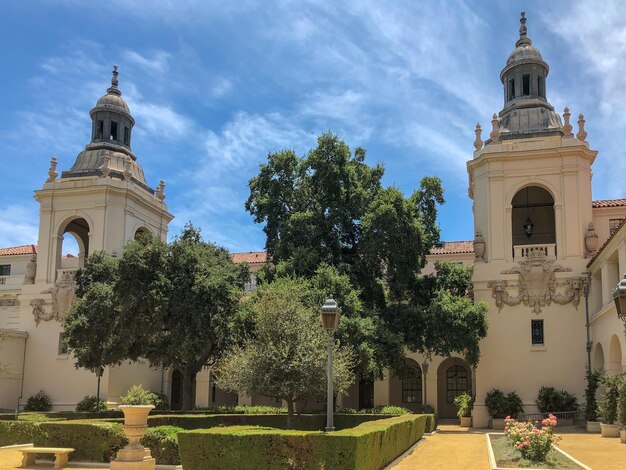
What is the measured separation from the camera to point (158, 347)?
109 feet

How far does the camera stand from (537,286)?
3528 cm

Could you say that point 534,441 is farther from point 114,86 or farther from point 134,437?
point 114,86

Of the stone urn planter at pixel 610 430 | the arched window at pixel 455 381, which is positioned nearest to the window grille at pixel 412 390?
the arched window at pixel 455 381

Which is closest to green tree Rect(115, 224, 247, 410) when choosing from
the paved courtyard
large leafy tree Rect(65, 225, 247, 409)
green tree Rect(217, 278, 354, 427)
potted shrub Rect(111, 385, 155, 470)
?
large leafy tree Rect(65, 225, 247, 409)

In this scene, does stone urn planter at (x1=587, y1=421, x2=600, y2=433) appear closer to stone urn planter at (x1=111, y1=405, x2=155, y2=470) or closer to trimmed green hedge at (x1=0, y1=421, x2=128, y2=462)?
trimmed green hedge at (x1=0, y1=421, x2=128, y2=462)

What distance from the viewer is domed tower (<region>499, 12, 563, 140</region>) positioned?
37906 millimetres

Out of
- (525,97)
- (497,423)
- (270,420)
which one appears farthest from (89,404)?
(525,97)

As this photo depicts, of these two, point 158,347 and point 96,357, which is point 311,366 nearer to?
point 158,347

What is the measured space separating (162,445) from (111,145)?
30193mm

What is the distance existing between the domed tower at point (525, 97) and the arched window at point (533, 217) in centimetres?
332

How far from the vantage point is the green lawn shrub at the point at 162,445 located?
18.1 m

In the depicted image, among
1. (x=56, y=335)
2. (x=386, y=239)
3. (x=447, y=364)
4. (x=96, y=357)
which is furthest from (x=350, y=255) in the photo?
(x=56, y=335)

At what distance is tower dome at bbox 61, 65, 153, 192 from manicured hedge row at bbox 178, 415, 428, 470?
99.3ft

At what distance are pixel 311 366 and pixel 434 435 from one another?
836 cm
